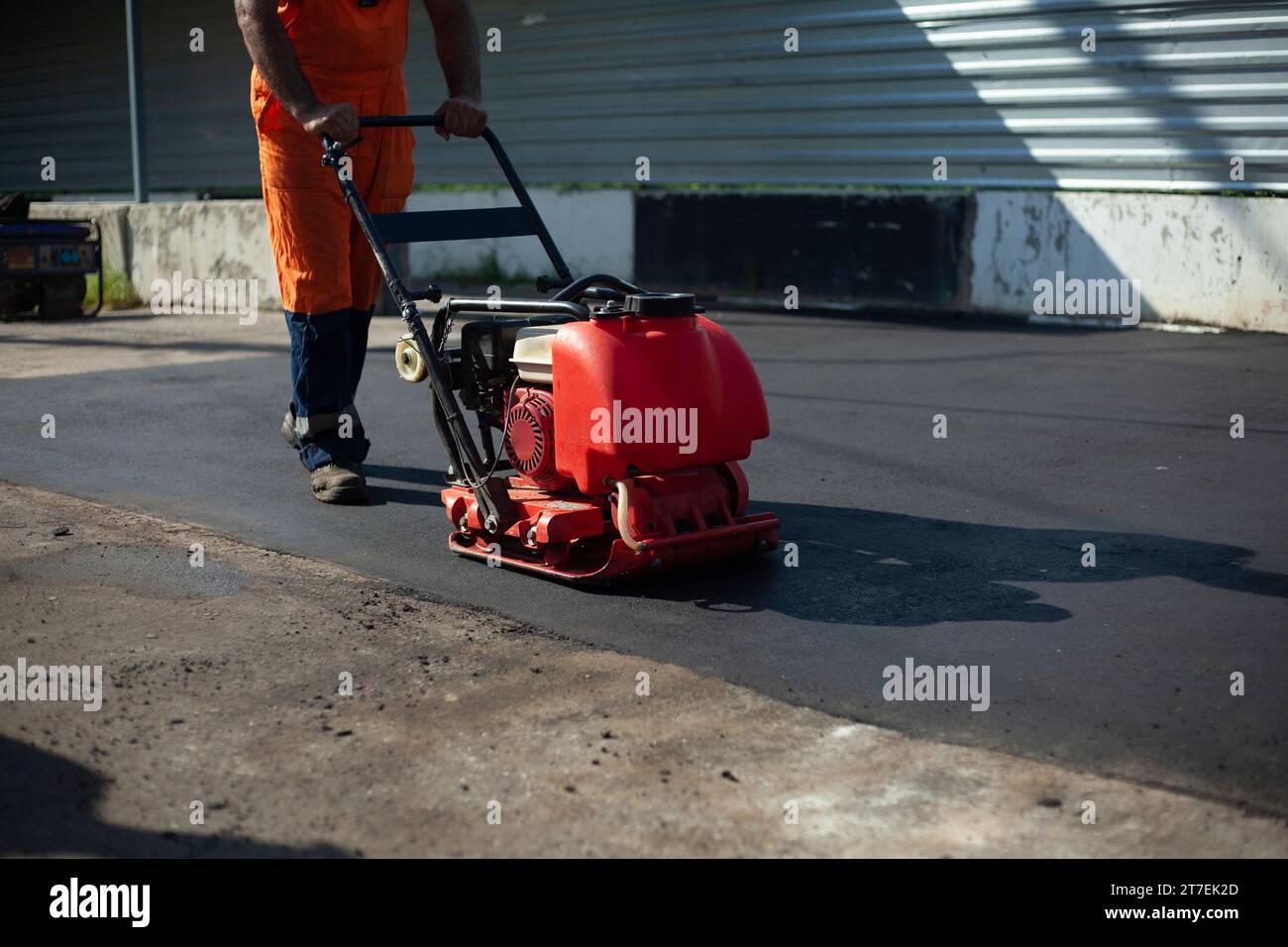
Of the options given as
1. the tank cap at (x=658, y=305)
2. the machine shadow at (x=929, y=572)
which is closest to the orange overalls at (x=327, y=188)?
the tank cap at (x=658, y=305)

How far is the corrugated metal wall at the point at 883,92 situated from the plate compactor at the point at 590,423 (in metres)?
6.81

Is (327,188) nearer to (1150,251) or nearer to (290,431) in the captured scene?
(290,431)

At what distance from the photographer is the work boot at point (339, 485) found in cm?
571

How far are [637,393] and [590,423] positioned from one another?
0.17 m

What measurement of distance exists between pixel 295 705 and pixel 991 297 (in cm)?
875

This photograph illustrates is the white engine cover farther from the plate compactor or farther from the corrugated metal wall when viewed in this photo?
the corrugated metal wall

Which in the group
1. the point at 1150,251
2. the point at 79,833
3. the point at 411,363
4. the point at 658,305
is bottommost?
the point at 79,833

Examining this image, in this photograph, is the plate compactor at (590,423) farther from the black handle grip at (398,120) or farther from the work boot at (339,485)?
the work boot at (339,485)

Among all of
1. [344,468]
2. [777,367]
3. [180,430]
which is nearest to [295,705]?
[344,468]

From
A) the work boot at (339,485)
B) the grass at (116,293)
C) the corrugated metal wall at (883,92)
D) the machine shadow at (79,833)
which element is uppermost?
the corrugated metal wall at (883,92)

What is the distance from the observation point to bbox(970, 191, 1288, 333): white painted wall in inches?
384

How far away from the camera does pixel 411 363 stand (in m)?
5.03

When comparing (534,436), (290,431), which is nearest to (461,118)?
(534,436)
